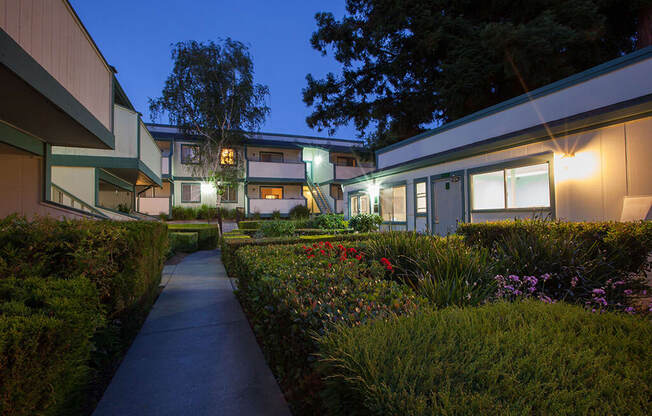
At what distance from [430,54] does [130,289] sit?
60.2ft

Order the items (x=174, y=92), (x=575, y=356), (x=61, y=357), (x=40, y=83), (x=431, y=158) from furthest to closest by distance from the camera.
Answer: (x=174, y=92), (x=431, y=158), (x=40, y=83), (x=61, y=357), (x=575, y=356)

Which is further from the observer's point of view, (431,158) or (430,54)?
(430,54)

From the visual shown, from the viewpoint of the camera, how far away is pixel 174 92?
2080 centimetres

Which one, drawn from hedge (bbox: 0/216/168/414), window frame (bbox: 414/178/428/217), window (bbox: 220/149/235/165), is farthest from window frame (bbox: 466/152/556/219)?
window (bbox: 220/149/235/165)

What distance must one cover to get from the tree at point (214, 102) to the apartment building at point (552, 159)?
1427cm

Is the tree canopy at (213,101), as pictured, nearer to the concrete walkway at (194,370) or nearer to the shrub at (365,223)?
the shrub at (365,223)

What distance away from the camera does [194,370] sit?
10.3ft

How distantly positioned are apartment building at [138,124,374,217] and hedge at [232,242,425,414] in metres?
19.5

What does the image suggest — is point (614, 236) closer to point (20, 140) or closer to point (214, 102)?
point (20, 140)

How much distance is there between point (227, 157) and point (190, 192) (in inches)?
165

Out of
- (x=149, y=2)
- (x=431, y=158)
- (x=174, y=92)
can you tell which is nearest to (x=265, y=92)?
(x=174, y=92)

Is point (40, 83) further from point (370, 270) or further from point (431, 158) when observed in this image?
point (431, 158)

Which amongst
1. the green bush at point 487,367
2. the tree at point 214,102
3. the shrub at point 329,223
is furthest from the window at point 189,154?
the green bush at point 487,367

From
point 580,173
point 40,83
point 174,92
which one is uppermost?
point 174,92
